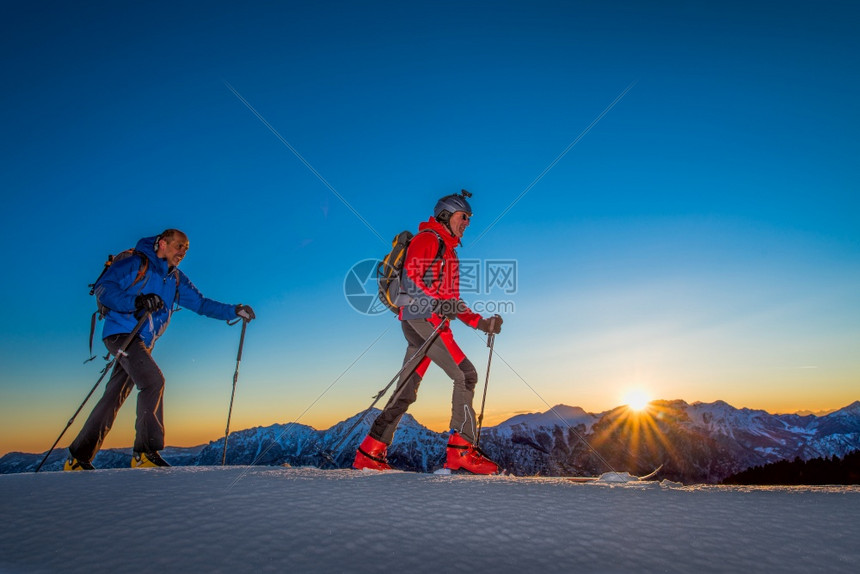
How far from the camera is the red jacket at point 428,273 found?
5.85 m

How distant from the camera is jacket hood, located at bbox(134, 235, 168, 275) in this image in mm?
5609

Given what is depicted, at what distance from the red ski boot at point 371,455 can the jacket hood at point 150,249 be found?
3.43 metres

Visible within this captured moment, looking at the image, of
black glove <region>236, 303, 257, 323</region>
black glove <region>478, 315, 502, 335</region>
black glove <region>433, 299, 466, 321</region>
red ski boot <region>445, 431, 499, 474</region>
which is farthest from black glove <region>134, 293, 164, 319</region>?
black glove <region>478, 315, 502, 335</region>

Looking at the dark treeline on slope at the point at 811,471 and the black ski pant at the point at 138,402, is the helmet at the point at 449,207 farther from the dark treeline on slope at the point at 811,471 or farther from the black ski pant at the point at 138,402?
the dark treeline on slope at the point at 811,471

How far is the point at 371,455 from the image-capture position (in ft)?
18.3

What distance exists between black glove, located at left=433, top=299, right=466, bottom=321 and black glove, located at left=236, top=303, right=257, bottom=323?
2801 millimetres

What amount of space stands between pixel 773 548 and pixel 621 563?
28.1 inches

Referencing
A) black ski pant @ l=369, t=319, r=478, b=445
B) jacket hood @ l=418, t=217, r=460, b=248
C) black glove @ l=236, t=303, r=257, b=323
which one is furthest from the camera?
black glove @ l=236, t=303, r=257, b=323

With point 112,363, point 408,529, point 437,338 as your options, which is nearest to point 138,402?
point 112,363

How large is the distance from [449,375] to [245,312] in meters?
3.18

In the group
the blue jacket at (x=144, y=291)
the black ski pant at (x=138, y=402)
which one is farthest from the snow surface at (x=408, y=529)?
the blue jacket at (x=144, y=291)

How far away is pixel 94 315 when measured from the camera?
18.9 ft

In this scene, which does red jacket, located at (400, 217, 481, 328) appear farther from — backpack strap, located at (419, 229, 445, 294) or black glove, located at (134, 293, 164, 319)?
black glove, located at (134, 293, 164, 319)

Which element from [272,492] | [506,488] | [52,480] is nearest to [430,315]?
[506,488]
